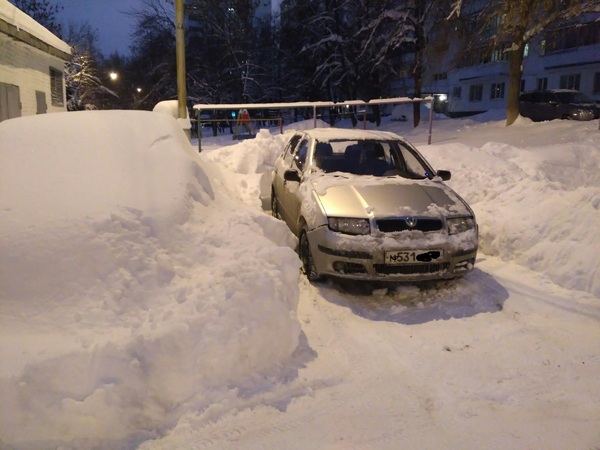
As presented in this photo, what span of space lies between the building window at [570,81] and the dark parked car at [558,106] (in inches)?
450

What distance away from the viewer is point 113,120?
16.4ft

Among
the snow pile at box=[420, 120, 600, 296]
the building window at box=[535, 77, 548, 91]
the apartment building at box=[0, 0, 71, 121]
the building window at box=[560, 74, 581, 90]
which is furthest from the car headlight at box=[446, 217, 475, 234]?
the building window at box=[535, 77, 548, 91]

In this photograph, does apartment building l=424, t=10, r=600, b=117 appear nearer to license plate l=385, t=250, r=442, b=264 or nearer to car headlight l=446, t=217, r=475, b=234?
car headlight l=446, t=217, r=475, b=234

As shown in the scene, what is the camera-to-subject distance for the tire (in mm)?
5195

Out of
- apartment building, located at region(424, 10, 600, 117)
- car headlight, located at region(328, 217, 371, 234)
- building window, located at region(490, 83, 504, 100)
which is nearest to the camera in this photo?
car headlight, located at region(328, 217, 371, 234)

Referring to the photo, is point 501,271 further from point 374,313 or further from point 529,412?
point 529,412

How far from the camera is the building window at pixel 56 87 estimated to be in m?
14.5

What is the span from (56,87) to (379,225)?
13.5 meters

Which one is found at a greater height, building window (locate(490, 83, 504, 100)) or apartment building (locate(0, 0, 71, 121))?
building window (locate(490, 83, 504, 100))

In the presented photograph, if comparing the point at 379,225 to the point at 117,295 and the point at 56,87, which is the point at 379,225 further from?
the point at 56,87

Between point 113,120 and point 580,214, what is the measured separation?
5268 millimetres

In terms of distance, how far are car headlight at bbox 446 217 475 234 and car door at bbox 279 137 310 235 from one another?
1.66 metres

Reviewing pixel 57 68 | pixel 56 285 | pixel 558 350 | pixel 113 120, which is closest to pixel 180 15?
pixel 57 68

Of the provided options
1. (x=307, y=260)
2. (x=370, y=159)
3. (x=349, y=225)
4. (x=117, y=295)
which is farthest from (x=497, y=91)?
(x=117, y=295)
